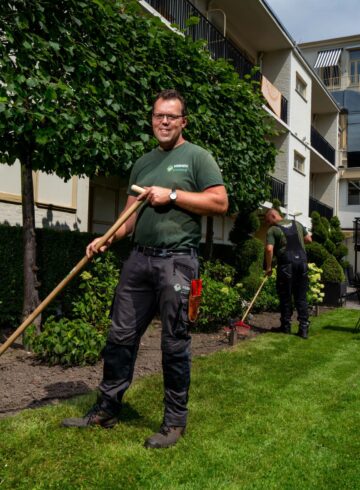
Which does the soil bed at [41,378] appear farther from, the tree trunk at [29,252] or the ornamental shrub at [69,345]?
the tree trunk at [29,252]

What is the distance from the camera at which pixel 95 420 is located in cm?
342

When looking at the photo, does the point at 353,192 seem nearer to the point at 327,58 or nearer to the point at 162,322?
the point at 327,58

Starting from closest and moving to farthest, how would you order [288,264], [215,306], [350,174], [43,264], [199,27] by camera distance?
1. [43,264]
2. [215,306]
3. [288,264]
4. [199,27]
5. [350,174]

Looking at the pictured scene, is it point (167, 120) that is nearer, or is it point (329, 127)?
point (167, 120)

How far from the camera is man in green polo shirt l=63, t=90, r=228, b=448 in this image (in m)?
3.22

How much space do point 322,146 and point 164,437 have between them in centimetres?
2479

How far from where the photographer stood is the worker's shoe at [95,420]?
3416 millimetres

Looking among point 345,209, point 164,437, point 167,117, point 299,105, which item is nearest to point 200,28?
point 299,105

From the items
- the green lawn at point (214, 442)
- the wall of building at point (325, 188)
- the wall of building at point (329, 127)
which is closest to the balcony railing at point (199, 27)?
the green lawn at point (214, 442)

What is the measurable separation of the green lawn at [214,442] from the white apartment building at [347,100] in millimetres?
25743

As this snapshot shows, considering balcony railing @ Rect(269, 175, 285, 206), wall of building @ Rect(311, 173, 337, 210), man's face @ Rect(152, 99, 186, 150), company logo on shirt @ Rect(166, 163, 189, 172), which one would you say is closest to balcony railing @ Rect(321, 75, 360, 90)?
wall of building @ Rect(311, 173, 337, 210)

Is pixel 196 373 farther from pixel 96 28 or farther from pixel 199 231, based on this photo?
pixel 96 28

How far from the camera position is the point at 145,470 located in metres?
2.88

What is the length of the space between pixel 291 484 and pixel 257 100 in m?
7.50
